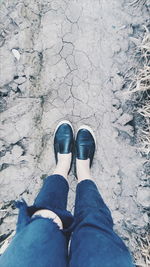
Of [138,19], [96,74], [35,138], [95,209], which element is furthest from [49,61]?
[95,209]

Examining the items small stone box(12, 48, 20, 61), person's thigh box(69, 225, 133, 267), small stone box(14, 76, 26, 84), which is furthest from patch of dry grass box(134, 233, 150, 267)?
small stone box(12, 48, 20, 61)

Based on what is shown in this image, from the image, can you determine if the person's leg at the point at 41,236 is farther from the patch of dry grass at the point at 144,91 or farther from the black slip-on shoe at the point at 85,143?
the patch of dry grass at the point at 144,91

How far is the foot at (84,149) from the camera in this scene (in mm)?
1898

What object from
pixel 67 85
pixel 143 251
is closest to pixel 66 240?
pixel 143 251

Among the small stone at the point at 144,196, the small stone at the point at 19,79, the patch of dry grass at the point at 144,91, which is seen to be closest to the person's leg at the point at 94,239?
the small stone at the point at 144,196

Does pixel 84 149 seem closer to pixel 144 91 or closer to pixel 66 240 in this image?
pixel 144 91

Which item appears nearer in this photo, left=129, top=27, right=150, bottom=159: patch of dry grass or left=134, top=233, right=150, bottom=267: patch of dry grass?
left=134, top=233, right=150, bottom=267: patch of dry grass

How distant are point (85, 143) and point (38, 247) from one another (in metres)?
0.89

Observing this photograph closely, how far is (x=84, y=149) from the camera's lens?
1937 millimetres

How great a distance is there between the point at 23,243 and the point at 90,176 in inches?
30.0

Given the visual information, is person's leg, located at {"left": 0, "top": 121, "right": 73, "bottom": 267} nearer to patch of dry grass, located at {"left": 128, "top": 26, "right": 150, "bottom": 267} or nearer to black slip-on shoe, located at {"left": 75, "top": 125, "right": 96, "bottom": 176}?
black slip-on shoe, located at {"left": 75, "top": 125, "right": 96, "bottom": 176}

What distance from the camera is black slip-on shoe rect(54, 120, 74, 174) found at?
6.33ft

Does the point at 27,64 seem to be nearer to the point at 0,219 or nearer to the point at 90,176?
the point at 90,176

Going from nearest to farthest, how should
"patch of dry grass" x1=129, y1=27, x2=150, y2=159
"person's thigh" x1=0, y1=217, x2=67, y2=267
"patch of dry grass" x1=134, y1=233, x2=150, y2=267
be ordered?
"person's thigh" x1=0, y1=217, x2=67, y2=267 → "patch of dry grass" x1=134, y1=233, x2=150, y2=267 → "patch of dry grass" x1=129, y1=27, x2=150, y2=159
